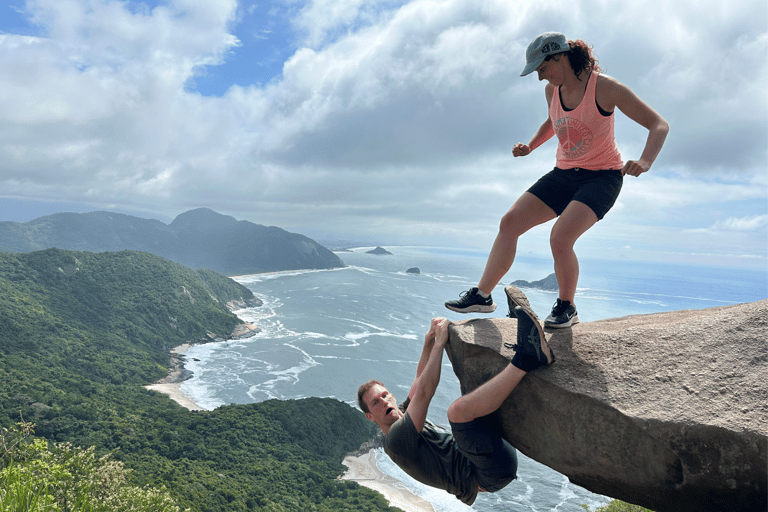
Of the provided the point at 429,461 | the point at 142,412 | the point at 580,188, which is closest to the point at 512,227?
the point at 580,188

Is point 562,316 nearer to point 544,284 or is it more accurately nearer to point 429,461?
point 429,461

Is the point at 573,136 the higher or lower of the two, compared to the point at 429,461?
higher

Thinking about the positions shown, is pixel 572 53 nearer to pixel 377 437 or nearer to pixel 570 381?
pixel 570 381

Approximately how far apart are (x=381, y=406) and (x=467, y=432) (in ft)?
3.33

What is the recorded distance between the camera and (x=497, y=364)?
14.5 feet

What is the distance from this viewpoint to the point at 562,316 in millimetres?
4789

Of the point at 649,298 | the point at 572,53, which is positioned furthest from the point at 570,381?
the point at 649,298

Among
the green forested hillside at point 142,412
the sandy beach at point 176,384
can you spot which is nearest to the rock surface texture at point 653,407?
the green forested hillside at point 142,412

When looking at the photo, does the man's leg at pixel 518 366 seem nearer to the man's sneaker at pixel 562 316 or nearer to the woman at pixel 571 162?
the man's sneaker at pixel 562 316

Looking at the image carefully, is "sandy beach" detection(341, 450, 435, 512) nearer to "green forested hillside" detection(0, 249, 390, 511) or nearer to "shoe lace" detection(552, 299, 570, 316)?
"green forested hillside" detection(0, 249, 390, 511)

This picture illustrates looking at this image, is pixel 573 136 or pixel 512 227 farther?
pixel 512 227

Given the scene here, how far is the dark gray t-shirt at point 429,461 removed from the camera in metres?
4.30

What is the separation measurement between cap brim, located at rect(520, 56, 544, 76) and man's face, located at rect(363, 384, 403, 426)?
358 centimetres

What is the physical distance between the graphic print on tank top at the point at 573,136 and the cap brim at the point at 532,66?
2.15ft
